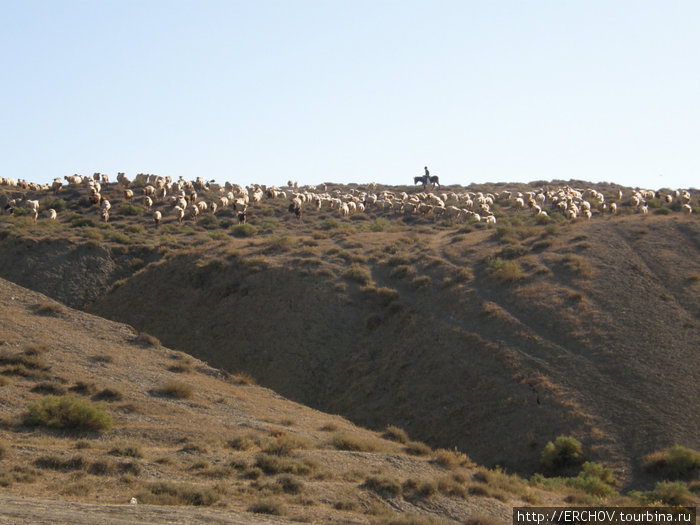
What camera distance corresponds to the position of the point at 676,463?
20.1 metres

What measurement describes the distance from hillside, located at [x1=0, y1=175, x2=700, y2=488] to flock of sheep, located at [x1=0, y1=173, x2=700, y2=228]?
5091 millimetres

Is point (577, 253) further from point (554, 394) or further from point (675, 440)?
A: point (675, 440)

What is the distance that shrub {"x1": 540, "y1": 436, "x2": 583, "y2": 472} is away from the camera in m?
21.2

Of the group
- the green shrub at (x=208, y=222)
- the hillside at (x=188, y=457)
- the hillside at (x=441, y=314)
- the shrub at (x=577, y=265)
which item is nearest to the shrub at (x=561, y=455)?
the hillside at (x=441, y=314)

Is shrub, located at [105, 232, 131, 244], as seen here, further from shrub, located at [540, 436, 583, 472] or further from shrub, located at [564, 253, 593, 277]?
shrub, located at [540, 436, 583, 472]

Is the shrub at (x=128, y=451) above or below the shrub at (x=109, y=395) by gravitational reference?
above

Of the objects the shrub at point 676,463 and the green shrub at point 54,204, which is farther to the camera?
the green shrub at point 54,204

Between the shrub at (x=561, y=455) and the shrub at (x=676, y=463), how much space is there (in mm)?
1781

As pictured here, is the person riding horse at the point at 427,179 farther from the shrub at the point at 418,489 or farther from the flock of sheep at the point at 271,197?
the shrub at the point at 418,489

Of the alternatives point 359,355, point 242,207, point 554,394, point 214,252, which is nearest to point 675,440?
point 554,394

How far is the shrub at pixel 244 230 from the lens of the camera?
45.6 meters

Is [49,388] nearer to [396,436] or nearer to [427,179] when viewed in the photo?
[396,436]

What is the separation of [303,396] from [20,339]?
403 inches

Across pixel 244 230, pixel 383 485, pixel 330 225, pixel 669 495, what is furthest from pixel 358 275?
pixel 383 485
